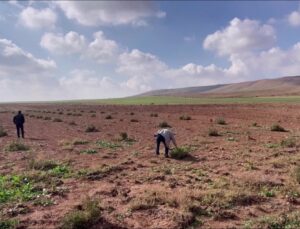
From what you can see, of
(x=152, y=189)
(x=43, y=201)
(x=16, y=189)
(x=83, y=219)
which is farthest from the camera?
(x=16, y=189)

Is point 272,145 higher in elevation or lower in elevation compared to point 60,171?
lower

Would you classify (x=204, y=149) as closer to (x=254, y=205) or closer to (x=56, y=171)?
(x=56, y=171)

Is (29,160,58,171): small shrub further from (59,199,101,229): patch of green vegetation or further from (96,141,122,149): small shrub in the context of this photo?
(59,199,101,229): patch of green vegetation

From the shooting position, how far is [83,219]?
8.54 meters

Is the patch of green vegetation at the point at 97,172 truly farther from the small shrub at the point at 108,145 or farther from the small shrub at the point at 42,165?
the small shrub at the point at 108,145

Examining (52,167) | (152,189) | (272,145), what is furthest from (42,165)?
(272,145)

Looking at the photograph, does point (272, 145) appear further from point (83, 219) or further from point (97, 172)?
point (83, 219)

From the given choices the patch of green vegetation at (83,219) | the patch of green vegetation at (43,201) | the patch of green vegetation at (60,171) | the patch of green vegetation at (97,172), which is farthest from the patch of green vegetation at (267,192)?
the patch of green vegetation at (60,171)

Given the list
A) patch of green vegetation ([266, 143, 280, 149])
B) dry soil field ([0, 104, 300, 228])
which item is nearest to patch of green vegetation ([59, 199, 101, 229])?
dry soil field ([0, 104, 300, 228])

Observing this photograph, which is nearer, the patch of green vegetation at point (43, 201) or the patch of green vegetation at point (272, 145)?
the patch of green vegetation at point (43, 201)

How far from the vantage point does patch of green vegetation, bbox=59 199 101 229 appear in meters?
8.45

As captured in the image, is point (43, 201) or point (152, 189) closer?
point (43, 201)

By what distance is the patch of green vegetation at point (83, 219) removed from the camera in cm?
845

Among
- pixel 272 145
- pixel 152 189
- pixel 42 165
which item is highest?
pixel 42 165
